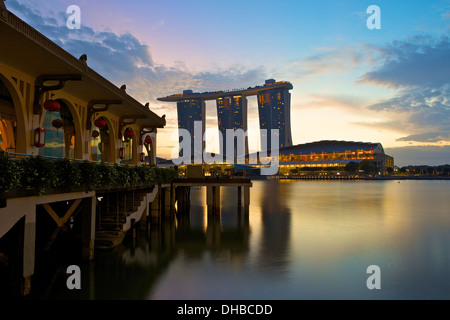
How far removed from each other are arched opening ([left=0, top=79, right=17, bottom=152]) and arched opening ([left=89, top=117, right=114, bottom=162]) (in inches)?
170

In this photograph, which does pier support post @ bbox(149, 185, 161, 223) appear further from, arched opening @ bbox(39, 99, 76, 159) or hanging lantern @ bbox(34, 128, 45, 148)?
hanging lantern @ bbox(34, 128, 45, 148)

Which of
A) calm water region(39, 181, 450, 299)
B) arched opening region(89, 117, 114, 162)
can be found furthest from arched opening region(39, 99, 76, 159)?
calm water region(39, 181, 450, 299)

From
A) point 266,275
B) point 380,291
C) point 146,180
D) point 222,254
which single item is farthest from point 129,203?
point 380,291

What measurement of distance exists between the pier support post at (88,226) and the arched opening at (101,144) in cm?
541

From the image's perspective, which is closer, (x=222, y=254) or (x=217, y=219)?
(x=222, y=254)

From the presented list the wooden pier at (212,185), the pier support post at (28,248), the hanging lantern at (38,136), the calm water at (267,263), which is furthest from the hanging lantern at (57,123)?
the wooden pier at (212,185)

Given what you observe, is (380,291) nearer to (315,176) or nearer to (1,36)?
(1,36)

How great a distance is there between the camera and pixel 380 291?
11.9m

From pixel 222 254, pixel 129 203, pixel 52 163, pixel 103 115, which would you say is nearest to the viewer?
pixel 52 163

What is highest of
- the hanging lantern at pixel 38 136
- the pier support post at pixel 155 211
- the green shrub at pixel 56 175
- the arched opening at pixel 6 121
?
the arched opening at pixel 6 121

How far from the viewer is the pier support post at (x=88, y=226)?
13.0 m

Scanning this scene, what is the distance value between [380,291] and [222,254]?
7224 mm

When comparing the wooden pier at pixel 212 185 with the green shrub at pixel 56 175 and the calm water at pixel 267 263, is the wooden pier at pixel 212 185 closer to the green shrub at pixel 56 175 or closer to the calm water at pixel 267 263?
the calm water at pixel 267 263

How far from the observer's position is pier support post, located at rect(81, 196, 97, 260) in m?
13.0
